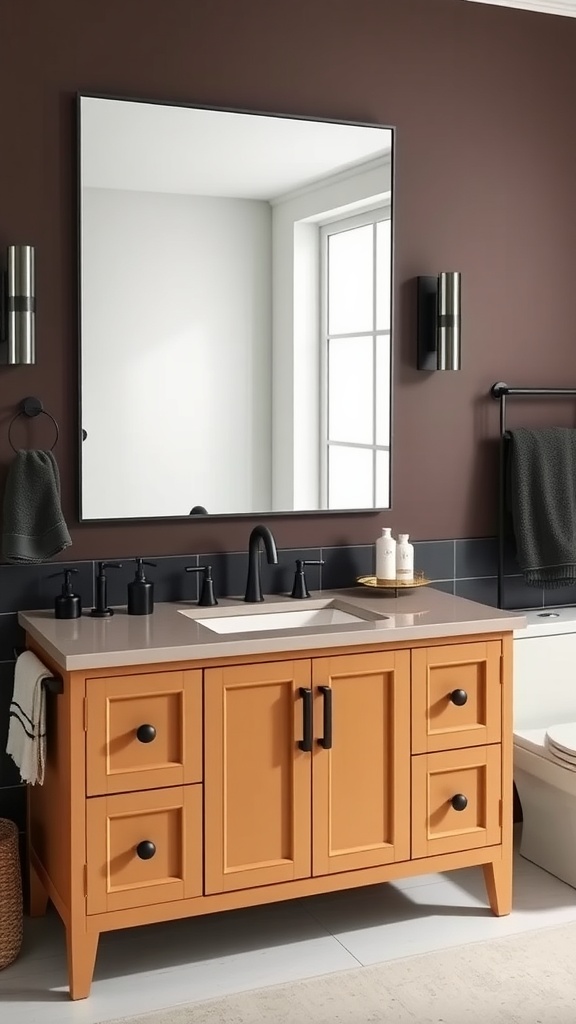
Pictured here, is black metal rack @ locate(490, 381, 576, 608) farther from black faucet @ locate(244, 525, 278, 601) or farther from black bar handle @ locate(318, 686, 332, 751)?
black bar handle @ locate(318, 686, 332, 751)

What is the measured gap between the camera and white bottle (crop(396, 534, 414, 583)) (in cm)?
313

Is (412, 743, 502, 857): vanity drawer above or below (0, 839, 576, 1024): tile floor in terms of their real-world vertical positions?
above

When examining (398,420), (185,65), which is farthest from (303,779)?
(185,65)

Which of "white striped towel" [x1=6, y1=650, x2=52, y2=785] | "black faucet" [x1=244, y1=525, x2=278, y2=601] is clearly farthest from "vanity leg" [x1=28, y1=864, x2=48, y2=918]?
"black faucet" [x1=244, y1=525, x2=278, y2=601]

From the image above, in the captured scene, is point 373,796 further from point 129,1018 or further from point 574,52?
point 574,52

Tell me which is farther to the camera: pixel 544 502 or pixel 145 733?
pixel 544 502

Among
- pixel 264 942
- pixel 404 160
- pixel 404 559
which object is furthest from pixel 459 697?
pixel 404 160

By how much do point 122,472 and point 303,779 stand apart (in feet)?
2.99

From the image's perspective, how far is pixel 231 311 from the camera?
10.1ft

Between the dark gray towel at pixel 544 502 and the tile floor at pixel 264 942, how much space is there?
87cm

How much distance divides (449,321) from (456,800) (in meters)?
1.31

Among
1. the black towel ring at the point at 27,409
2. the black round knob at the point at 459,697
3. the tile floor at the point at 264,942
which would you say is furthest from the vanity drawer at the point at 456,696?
the black towel ring at the point at 27,409

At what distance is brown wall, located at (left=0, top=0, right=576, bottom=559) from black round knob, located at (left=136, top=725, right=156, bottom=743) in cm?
65

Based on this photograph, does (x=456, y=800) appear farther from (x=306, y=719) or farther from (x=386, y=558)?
(x=386, y=558)
